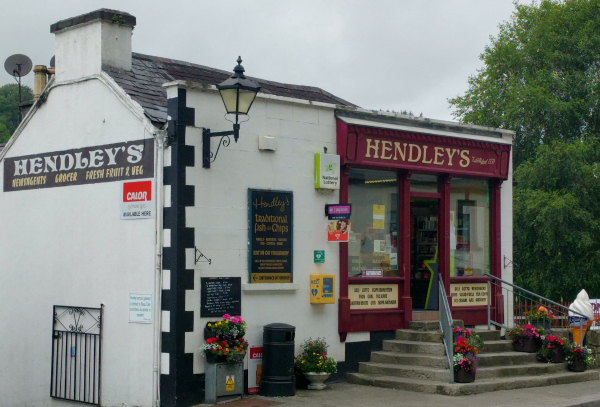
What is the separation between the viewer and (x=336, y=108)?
1355cm

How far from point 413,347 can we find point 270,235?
318 cm

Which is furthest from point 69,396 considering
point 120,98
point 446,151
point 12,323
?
point 446,151

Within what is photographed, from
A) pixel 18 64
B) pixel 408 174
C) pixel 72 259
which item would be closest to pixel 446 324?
pixel 408 174

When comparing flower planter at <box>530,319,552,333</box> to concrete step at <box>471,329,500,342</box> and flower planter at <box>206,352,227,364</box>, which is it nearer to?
concrete step at <box>471,329,500,342</box>

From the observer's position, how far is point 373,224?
46.8 ft

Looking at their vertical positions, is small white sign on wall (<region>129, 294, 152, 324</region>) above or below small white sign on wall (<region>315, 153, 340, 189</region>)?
below

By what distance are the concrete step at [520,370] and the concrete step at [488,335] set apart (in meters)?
0.97

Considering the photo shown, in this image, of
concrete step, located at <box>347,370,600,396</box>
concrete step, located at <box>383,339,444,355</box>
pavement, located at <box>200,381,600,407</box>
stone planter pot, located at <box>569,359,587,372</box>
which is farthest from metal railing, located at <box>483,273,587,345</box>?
pavement, located at <box>200,381,600,407</box>

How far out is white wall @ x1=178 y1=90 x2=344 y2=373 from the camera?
11609mm

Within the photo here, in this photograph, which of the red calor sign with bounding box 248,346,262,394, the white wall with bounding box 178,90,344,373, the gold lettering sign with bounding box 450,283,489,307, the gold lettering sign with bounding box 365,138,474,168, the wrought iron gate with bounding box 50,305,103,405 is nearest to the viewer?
the white wall with bounding box 178,90,344,373

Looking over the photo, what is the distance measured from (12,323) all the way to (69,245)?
89.2 inches

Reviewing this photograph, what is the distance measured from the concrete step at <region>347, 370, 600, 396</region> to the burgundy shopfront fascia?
0.87 meters

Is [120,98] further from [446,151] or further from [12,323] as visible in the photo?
[446,151]

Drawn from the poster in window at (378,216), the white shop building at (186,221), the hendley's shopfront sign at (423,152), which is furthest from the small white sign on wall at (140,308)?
the poster in window at (378,216)
